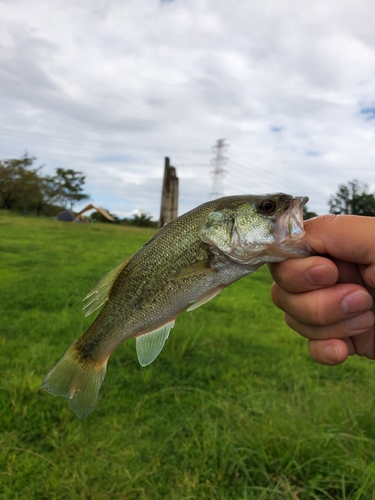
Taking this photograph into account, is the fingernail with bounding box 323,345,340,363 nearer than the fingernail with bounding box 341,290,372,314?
No

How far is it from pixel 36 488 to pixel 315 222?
261 centimetres

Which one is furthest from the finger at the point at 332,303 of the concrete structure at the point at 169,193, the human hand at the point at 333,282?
the concrete structure at the point at 169,193

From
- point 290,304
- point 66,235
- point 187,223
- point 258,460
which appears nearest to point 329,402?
point 258,460

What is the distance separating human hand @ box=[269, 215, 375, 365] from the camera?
1599 millimetres

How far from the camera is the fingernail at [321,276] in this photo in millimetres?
1601

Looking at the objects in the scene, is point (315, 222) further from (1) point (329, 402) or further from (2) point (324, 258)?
(1) point (329, 402)

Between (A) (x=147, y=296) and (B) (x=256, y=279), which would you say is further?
Result: (B) (x=256, y=279)

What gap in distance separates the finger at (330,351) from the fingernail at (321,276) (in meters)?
0.35

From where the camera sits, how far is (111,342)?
1.69m

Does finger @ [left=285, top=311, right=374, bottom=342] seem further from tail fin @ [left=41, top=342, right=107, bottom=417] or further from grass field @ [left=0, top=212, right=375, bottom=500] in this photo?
grass field @ [left=0, top=212, right=375, bottom=500]

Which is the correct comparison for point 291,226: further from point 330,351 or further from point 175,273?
point 330,351

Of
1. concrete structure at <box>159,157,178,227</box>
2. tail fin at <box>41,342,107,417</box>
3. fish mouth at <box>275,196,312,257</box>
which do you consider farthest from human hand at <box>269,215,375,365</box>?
concrete structure at <box>159,157,178,227</box>

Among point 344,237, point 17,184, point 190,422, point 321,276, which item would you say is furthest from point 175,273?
point 17,184

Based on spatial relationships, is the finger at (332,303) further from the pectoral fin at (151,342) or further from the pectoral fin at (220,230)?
the pectoral fin at (151,342)
